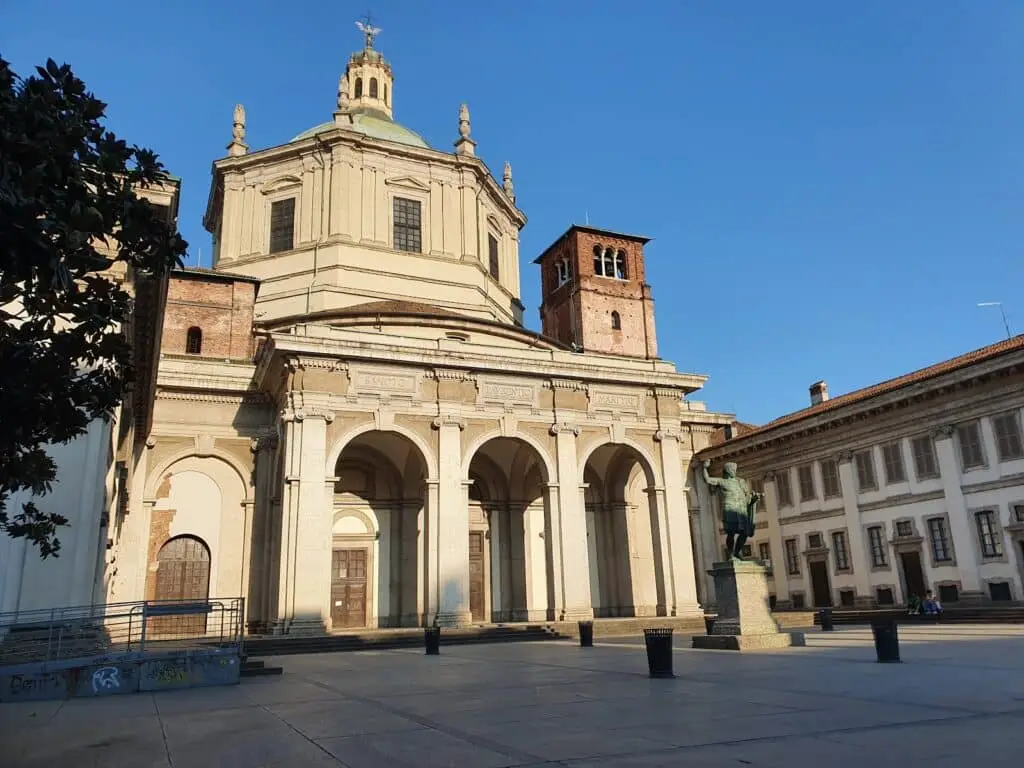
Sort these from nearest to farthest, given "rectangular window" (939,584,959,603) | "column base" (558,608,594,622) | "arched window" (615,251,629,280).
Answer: "column base" (558,608,594,622), "rectangular window" (939,584,959,603), "arched window" (615,251,629,280)

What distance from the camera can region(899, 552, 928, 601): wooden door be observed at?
27.9 m

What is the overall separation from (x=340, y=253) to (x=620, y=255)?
58.4 ft

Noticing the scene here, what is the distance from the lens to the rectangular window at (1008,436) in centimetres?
2498

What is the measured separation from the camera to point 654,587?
3122cm

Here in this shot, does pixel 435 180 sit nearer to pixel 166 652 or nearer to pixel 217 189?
pixel 217 189

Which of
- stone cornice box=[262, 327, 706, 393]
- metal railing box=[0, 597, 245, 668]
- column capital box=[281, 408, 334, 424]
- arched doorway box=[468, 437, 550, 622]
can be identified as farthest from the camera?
arched doorway box=[468, 437, 550, 622]

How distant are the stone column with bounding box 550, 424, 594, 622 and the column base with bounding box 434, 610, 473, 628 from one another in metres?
3.29

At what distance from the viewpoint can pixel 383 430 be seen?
25109 mm

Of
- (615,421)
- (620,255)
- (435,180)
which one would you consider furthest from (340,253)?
(620,255)

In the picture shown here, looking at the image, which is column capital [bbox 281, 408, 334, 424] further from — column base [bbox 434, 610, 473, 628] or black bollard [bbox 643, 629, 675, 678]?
black bollard [bbox 643, 629, 675, 678]

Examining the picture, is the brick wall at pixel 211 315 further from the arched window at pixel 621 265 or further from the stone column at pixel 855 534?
the stone column at pixel 855 534

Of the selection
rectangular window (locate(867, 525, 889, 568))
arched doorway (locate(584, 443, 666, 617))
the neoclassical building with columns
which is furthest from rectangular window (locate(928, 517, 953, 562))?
arched doorway (locate(584, 443, 666, 617))

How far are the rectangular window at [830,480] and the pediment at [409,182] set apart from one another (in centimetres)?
2106

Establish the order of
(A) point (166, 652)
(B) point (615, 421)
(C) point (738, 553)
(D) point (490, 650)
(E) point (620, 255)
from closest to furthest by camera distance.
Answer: (A) point (166, 652) → (C) point (738, 553) → (D) point (490, 650) → (B) point (615, 421) → (E) point (620, 255)
